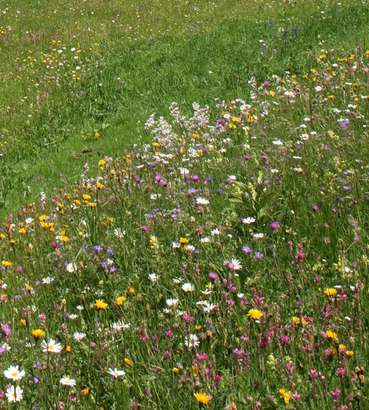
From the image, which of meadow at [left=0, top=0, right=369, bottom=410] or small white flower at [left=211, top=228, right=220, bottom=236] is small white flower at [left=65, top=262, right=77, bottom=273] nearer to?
meadow at [left=0, top=0, right=369, bottom=410]

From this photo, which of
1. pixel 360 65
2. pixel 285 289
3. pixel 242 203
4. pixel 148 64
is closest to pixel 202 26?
pixel 148 64

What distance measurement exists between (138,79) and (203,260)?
28.5 ft

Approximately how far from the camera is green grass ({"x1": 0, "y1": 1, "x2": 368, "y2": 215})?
9312mm

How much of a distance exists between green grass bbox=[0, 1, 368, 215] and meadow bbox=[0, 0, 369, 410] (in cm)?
9

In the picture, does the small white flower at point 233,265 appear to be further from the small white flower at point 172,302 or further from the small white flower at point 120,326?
the small white flower at point 120,326

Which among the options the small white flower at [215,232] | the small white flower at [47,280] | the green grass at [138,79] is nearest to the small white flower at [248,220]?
the small white flower at [215,232]

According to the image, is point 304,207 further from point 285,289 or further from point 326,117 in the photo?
point 326,117

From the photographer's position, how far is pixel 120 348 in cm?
309

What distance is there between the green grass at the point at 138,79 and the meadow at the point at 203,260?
0.30 feet

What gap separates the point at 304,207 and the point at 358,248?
72 centimetres

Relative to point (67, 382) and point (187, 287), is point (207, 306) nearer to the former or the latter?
point (187, 287)

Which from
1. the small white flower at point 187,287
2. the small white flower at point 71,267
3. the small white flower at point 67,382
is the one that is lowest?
the small white flower at point 71,267

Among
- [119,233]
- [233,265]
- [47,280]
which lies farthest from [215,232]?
[47,280]

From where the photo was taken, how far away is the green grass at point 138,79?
9312mm
